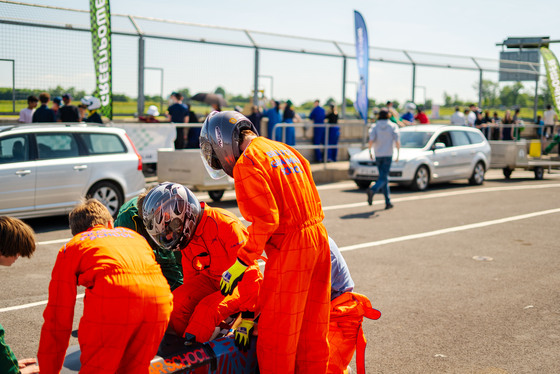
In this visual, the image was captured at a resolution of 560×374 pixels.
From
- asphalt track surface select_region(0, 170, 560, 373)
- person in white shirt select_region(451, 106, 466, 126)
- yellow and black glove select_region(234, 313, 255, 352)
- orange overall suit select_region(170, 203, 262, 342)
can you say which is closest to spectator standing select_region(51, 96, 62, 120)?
asphalt track surface select_region(0, 170, 560, 373)

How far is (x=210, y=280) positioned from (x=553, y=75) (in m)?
26.4

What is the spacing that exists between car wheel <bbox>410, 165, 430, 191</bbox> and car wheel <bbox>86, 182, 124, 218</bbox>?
7.60 meters

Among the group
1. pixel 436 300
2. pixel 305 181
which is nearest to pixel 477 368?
pixel 436 300

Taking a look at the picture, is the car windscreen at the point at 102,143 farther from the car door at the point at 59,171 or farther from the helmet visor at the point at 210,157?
the helmet visor at the point at 210,157

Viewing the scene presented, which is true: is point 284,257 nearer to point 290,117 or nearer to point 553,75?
point 290,117

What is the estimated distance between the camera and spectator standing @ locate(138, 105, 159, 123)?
15.6 meters

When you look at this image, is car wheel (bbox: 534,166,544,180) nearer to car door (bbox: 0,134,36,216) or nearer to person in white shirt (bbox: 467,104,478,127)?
person in white shirt (bbox: 467,104,478,127)

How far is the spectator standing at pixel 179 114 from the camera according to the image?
613 inches

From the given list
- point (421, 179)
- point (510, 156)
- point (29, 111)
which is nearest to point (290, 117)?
point (421, 179)

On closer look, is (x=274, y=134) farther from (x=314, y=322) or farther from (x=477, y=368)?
(x=314, y=322)

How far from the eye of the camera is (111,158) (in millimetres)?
10578

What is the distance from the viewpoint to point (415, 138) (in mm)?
16328

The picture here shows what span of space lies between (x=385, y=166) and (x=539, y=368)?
820 cm

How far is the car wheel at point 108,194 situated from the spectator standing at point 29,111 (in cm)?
429
